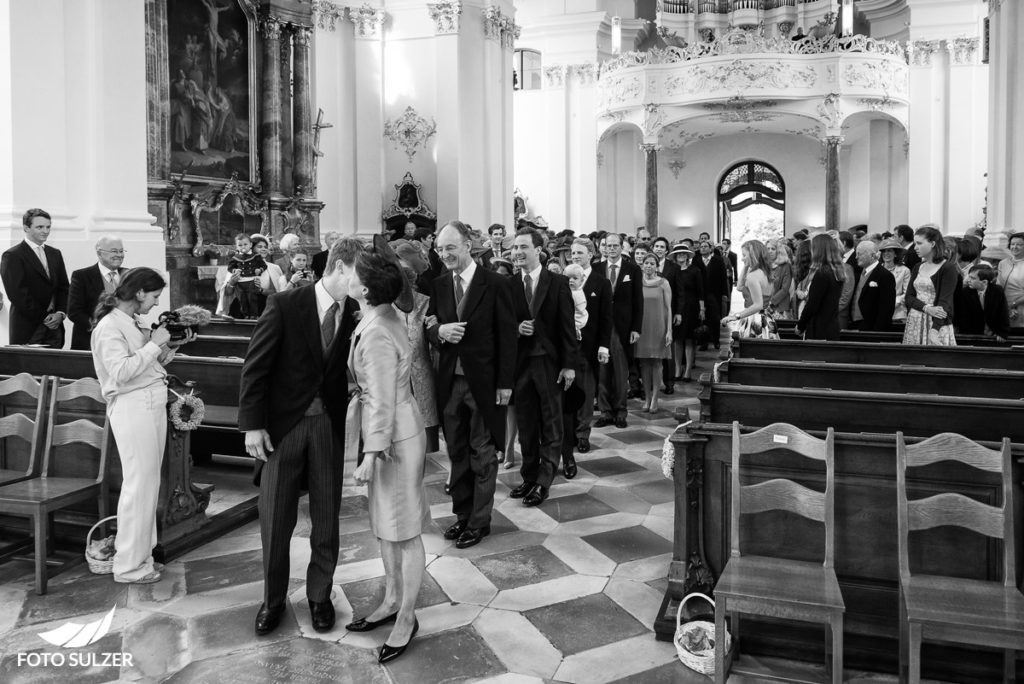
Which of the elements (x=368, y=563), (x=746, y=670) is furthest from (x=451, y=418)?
(x=746, y=670)

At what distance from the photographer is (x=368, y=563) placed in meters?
4.50

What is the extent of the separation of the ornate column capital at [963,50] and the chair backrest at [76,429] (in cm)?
2065

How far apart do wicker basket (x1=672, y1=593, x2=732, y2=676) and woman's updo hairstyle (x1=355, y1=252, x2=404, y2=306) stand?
5.62 feet

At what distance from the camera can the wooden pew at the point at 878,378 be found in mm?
4590

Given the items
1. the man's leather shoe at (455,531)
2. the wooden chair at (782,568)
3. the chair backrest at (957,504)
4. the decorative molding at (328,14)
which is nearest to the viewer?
the wooden chair at (782,568)

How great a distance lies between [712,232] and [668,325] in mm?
19019

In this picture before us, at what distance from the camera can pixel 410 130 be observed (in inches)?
602

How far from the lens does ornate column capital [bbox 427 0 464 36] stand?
48.5ft

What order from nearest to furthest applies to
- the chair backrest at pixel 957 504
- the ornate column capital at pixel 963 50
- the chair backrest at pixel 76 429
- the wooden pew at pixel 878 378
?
the chair backrest at pixel 957 504, the chair backrest at pixel 76 429, the wooden pew at pixel 878 378, the ornate column capital at pixel 963 50

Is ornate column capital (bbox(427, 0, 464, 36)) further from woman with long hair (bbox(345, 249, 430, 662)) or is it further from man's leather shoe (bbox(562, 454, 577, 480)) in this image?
woman with long hair (bbox(345, 249, 430, 662))

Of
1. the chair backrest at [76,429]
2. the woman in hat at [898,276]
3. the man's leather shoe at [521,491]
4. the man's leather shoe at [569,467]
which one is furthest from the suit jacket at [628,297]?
the chair backrest at [76,429]

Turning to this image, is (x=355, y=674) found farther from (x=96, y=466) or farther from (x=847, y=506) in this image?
(x=96, y=466)

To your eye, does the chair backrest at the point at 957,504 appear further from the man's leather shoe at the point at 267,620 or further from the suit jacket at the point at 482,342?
the man's leather shoe at the point at 267,620

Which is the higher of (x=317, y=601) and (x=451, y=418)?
(x=451, y=418)
